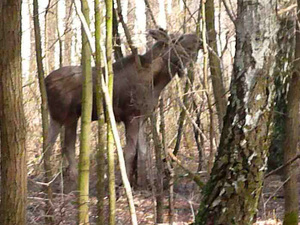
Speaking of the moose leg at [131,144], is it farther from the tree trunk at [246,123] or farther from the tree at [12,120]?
the tree at [12,120]

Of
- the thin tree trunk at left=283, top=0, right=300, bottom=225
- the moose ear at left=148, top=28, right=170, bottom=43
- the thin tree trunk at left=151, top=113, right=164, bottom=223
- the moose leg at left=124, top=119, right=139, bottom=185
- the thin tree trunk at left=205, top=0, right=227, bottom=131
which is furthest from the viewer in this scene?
the moose leg at left=124, top=119, right=139, bottom=185

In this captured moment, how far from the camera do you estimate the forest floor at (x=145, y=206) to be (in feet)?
19.7

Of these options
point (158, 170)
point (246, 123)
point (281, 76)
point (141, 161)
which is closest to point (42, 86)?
point (158, 170)

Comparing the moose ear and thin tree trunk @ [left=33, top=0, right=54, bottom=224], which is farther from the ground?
the moose ear

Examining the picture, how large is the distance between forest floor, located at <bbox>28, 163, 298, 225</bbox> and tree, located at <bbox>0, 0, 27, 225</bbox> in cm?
80

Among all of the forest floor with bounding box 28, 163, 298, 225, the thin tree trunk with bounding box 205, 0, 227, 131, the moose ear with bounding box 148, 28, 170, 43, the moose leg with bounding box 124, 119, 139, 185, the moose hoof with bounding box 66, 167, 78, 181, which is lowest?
the forest floor with bounding box 28, 163, 298, 225

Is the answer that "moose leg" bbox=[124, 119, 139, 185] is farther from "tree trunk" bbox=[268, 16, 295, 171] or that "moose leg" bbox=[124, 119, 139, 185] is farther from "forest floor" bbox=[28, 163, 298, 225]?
"tree trunk" bbox=[268, 16, 295, 171]

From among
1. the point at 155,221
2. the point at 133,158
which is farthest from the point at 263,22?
the point at 133,158

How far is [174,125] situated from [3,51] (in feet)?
21.2

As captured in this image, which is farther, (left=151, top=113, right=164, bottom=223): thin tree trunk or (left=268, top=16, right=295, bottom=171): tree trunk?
(left=151, top=113, right=164, bottom=223): thin tree trunk

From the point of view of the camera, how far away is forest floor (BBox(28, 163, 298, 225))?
601 centimetres

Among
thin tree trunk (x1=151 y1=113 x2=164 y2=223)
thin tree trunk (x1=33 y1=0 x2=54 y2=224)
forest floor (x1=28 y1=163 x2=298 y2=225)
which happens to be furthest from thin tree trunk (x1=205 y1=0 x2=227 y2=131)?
thin tree trunk (x1=33 y1=0 x2=54 y2=224)

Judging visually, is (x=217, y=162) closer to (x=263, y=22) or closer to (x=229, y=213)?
(x=229, y=213)

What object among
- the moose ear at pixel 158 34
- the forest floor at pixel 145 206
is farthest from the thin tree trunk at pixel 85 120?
the moose ear at pixel 158 34
